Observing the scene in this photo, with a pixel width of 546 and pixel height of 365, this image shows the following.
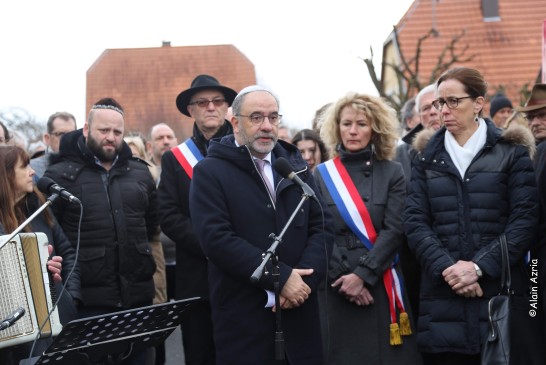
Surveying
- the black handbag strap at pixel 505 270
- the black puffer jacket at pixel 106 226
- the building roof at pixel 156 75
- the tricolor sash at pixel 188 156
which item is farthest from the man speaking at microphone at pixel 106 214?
the building roof at pixel 156 75

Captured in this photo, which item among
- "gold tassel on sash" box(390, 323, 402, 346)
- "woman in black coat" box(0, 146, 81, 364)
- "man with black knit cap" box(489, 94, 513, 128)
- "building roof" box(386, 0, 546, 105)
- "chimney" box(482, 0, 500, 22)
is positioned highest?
"chimney" box(482, 0, 500, 22)

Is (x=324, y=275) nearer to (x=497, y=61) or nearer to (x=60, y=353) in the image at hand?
(x=60, y=353)

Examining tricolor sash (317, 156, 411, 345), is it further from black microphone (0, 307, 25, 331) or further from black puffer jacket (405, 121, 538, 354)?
black microphone (0, 307, 25, 331)

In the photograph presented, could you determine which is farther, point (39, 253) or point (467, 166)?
point (467, 166)

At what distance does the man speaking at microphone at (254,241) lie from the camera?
210 inches

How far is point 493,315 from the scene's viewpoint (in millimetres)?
5598

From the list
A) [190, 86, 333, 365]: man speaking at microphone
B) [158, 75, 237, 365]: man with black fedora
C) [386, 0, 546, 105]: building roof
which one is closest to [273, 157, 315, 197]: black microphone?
[190, 86, 333, 365]: man speaking at microphone

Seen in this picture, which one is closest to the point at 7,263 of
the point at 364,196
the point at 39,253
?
the point at 39,253

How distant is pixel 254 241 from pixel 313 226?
1.62 feet

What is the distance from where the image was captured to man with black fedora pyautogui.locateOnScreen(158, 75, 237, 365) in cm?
667

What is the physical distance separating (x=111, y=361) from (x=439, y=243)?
7.55 ft

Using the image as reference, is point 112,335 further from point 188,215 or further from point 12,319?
point 188,215

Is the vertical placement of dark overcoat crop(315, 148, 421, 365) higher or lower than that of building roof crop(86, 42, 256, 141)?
lower

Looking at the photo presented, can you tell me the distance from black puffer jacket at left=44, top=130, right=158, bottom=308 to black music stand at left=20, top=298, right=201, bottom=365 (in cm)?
134
